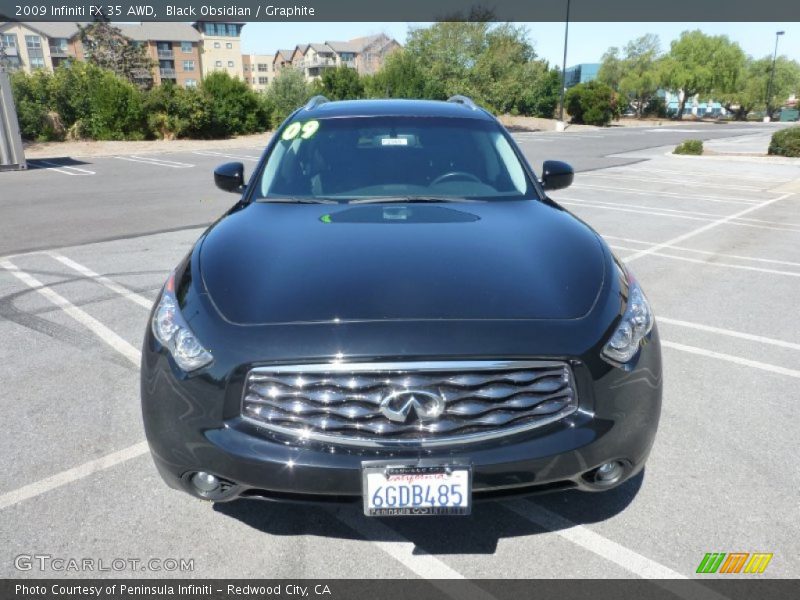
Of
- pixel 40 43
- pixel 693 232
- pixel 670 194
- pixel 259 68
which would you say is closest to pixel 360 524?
pixel 693 232

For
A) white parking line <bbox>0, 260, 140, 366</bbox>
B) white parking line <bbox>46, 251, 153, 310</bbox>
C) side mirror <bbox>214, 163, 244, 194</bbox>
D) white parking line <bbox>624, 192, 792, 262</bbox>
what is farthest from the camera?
white parking line <bbox>624, 192, 792, 262</bbox>

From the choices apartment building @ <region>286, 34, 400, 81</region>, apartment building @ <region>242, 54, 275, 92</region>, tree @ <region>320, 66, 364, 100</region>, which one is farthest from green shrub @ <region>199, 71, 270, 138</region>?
apartment building @ <region>242, 54, 275, 92</region>

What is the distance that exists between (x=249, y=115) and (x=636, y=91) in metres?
57.0

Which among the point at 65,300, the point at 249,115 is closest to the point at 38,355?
the point at 65,300

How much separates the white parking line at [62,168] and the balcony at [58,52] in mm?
80411

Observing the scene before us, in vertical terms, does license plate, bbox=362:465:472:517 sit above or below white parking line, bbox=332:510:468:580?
above

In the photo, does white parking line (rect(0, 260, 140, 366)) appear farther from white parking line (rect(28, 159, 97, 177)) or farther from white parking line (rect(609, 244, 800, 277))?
white parking line (rect(28, 159, 97, 177))

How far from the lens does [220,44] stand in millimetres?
97438

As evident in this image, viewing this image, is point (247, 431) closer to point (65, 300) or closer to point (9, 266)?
point (65, 300)

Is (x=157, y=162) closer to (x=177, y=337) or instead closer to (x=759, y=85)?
(x=177, y=337)

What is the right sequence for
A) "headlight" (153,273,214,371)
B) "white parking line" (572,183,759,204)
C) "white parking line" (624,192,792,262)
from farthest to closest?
"white parking line" (572,183,759,204) < "white parking line" (624,192,792,262) < "headlight" (153,273,214,371)

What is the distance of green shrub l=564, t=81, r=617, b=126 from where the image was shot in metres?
54.4

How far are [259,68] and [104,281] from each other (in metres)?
128

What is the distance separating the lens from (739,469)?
119 inches
